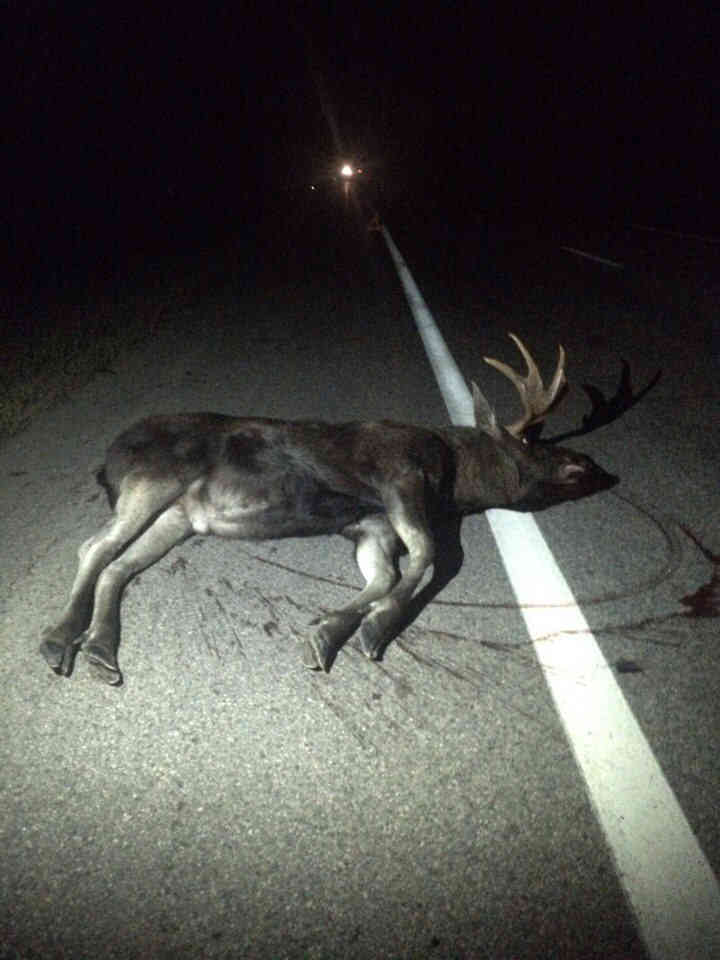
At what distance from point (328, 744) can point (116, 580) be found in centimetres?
152

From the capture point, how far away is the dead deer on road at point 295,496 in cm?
371

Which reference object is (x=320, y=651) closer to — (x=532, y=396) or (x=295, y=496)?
(x=295, y=496)

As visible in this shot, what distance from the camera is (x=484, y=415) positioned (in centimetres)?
505

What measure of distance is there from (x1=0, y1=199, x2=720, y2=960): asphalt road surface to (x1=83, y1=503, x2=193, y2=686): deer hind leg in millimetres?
88

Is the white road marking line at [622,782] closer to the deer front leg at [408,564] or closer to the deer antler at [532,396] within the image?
the deer front leg at [408,564]

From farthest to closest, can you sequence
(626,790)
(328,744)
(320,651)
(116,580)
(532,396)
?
(532,396), (116,580), (320,651), (328,744), (626,790)


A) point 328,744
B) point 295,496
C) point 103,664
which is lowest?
point 328,744

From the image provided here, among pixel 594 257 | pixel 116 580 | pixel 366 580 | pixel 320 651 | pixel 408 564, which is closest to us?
pixel 320 651

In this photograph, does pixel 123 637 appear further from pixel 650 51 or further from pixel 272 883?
pixel 650 51

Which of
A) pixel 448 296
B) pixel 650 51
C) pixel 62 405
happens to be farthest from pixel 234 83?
pixel 62 405

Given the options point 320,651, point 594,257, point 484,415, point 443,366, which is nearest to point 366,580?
point 320,651

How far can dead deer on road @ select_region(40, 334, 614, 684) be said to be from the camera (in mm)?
3711

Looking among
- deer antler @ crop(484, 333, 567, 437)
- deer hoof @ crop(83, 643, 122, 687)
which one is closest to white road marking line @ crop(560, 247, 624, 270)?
deer antler @ crop(484, 333, 567, 437)

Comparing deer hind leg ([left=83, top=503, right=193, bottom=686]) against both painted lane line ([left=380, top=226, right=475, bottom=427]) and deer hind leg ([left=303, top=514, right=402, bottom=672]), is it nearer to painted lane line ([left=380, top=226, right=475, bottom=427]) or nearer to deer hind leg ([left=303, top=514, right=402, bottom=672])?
deer hind leg ([left=303, top=514, right=402, bottom=672])
